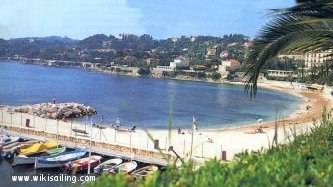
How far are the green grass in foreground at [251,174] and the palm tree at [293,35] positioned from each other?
217 cm

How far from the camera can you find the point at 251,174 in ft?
8.57

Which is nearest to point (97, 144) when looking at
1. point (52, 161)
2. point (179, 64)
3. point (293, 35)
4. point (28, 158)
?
point (52, 161)

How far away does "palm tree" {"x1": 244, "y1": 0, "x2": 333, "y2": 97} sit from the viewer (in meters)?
5.51

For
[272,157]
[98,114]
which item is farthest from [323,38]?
[98,114]

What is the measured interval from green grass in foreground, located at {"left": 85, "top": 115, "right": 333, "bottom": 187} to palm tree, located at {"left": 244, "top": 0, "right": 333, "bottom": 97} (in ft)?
7.13

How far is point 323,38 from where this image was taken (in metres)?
5.52

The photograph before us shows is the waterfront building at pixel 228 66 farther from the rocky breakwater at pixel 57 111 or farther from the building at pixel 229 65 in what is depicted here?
the rocky breakwater at pixel 57 111

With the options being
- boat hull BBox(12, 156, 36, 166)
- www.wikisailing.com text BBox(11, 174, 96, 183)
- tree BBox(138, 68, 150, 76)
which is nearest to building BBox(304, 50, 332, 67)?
www.wikisailing.com text BBox(11, 174, 96, 183)

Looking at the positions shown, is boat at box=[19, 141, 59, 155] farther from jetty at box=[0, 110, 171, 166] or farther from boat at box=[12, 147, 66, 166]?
jetty at box=[0, 110, 171, 166]

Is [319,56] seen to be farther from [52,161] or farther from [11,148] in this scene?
[11,148]

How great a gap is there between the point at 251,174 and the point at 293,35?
333 cm

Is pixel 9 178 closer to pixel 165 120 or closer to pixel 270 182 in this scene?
pixel 270 182

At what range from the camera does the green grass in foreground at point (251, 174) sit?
2420 mm

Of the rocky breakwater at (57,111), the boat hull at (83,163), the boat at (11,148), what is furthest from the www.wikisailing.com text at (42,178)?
the rocky breakwater at (57,111)
